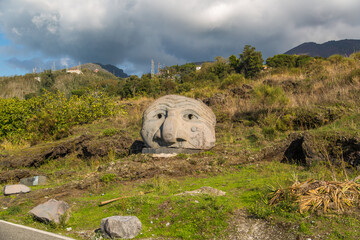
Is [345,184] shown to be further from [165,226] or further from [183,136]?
[183,136]

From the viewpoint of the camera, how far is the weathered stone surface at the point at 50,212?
4.52 meters

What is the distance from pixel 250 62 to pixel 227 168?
59.8 ft

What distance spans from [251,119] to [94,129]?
7759 mm

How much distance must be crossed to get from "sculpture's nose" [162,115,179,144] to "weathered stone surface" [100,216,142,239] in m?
4.51

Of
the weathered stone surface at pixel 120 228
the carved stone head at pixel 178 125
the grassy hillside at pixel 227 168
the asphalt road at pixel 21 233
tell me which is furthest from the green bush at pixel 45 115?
the weathered stone surface at pixel 120 228

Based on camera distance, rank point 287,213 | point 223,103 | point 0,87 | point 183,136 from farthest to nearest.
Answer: point 0,87
point 223,103
point 183,136
point 287,213

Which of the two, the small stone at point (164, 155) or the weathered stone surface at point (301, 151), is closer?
the weathered stone surface at point (301, 151)

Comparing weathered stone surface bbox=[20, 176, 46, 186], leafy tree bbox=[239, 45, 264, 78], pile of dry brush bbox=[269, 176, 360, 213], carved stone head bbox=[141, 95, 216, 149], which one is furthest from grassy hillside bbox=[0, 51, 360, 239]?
leafy tree bbox=[239, 45, 264, 78]

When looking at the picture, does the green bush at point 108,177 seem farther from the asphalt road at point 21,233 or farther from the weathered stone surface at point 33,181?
the asphalt road at point 21,233

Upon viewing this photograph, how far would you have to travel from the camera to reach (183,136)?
8.48 meters

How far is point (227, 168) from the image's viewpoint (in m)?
7.59

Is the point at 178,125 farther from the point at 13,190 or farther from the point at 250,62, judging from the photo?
the point at 250,62

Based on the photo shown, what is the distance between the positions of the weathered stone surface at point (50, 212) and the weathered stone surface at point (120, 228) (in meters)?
1.07

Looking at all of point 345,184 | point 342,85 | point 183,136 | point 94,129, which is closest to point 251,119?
point 342,85
